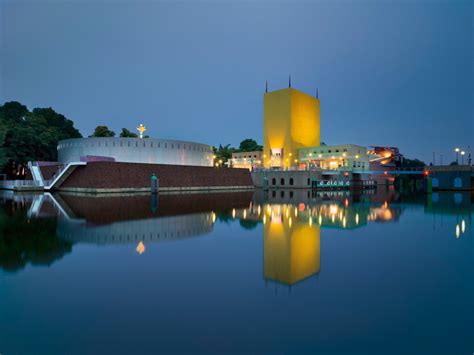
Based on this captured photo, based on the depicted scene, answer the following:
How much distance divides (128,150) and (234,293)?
34.3m

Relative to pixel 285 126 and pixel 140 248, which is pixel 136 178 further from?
pixel 285 126

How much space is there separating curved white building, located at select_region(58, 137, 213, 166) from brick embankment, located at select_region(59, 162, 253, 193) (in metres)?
4.44

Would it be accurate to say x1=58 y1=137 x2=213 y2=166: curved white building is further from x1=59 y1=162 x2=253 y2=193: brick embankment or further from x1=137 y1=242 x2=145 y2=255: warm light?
x1=137 y1=242 x2=145 y2=255: warm light

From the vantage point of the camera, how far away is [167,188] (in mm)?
32594

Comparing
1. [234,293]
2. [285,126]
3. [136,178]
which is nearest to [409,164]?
[285,126]

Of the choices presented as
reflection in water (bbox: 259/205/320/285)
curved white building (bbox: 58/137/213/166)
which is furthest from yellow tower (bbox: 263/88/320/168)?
reflection in water (bbox: 259/205/320/285)

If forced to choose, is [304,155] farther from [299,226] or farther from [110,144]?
[299,226]

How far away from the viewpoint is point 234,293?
439 cm

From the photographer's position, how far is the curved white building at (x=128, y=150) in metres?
35.8

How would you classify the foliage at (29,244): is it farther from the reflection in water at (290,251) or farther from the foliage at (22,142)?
the foliage at (22,142)

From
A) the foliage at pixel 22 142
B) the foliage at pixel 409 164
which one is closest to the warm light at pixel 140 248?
the foliage at pixel 22 142

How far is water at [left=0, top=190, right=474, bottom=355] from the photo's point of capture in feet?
10.3

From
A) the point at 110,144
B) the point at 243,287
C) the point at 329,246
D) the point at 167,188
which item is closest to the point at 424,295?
→ the point at 243,287

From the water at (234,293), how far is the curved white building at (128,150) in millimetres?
28306
